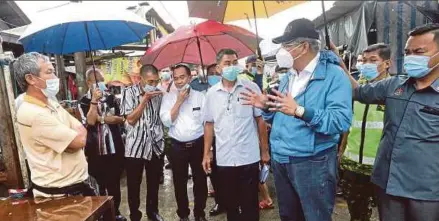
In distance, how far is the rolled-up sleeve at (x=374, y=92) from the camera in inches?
105

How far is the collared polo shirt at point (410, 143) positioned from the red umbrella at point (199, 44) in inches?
90.5

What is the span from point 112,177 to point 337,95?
3349 millimetres

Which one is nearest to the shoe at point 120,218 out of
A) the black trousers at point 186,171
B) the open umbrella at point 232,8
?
the black trousers at point 186,171

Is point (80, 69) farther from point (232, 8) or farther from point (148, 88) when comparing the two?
point (232, 8)

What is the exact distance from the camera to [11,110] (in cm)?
328

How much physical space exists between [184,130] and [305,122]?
206 centimetres

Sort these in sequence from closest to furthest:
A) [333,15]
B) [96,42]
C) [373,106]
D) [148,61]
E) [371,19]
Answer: [373,106] → [96,42] → [148,61] → [371,19] → [333,15]

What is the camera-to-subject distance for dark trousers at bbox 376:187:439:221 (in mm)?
2311

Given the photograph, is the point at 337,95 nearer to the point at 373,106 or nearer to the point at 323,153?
the point at 323,153

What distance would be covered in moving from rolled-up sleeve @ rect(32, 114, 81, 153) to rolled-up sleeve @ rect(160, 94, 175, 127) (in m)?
1.66

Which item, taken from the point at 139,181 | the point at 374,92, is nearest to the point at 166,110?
the point at 139,181

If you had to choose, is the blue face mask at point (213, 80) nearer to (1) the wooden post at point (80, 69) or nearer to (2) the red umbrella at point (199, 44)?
(2) the red umbrella at point (199, 44)

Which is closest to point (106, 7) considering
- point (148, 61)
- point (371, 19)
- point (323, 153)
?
point (148, 61)

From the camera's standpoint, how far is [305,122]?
242 cm
